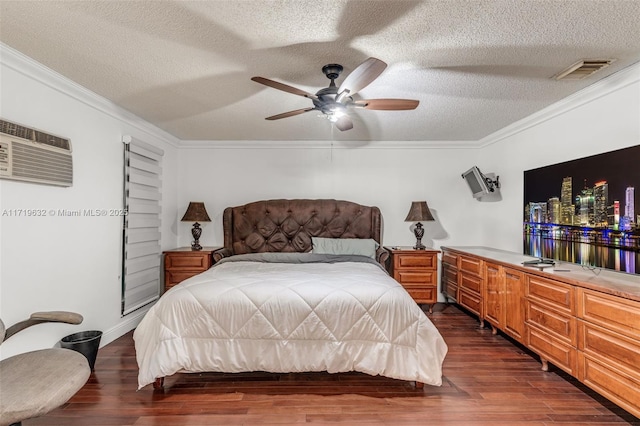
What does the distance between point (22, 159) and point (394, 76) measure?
2677 millimetres

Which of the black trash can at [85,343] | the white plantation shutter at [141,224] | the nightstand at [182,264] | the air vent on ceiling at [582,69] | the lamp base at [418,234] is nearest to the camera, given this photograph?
the air vent on ceiling at [582,69]

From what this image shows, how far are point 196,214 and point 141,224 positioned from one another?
749mm

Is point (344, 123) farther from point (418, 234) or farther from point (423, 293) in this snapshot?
point (423, 293)

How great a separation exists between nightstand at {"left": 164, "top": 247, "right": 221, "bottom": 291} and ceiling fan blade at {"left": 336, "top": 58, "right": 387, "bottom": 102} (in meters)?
2.79

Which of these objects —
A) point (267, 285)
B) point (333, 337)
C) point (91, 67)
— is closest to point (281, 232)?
point (267, 285)

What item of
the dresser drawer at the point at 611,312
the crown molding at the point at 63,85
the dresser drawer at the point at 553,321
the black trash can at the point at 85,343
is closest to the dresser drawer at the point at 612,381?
the dresser drawer at the point at 553,321

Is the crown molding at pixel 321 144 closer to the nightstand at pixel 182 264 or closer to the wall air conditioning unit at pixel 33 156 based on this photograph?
the nightstand at pixel 182 264

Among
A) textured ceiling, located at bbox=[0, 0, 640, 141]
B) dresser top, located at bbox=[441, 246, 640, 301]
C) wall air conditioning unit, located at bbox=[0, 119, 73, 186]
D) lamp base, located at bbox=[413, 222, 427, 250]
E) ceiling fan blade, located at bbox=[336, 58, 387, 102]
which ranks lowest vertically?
dresser top, located at bbox=[441, 246, 640, 301]

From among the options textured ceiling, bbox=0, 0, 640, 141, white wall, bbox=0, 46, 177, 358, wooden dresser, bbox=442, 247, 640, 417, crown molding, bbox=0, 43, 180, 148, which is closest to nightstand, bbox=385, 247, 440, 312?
wooden dresser, bbox=442, 247, 640, 417

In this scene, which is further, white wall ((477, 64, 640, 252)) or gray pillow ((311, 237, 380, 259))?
gray pillow ((311, 237, 380, 259))

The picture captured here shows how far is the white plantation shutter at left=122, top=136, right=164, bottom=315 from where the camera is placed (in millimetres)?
3523

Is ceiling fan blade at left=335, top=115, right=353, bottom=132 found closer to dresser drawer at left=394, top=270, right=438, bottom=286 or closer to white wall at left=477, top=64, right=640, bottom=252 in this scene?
white wall at left=477, top=64, right=640, bottom=252

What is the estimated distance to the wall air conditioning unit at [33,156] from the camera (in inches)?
86.4

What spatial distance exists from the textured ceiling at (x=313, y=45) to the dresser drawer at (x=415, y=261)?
1.89 m
